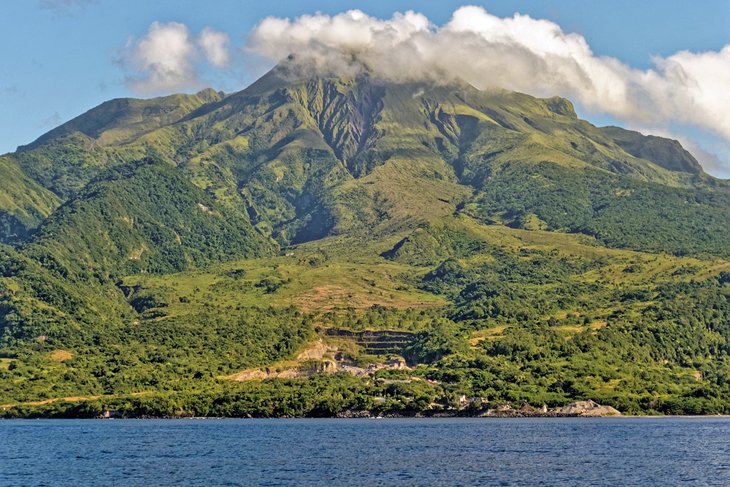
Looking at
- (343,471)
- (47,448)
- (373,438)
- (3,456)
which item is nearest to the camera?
(343,471)

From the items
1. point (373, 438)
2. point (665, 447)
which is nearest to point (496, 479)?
point (665, 447)

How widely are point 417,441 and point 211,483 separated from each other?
62747 mm

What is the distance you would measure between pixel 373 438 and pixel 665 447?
49482 millimetres

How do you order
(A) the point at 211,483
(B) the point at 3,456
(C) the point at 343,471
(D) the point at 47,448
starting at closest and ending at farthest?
(A) the point at 211,483
(C) the point at 343,471
(B) the point at 3,456
(D) the point at 47,448

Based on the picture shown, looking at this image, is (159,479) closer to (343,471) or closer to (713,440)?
(343,471)

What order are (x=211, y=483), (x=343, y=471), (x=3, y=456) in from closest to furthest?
(x=211, y=483) < (x=343, y=471) < (x=3, y=456)

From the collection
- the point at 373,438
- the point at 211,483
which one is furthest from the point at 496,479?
the point at 373,438

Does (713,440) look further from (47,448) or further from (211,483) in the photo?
(47,448)

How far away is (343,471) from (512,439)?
5697cm

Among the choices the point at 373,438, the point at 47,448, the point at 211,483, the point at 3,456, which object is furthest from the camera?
the point at 373,438

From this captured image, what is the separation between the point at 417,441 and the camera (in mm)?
190500

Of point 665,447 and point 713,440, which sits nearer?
point 665,447

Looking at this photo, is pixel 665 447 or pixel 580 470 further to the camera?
pixel 665 447

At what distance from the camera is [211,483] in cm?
13388
